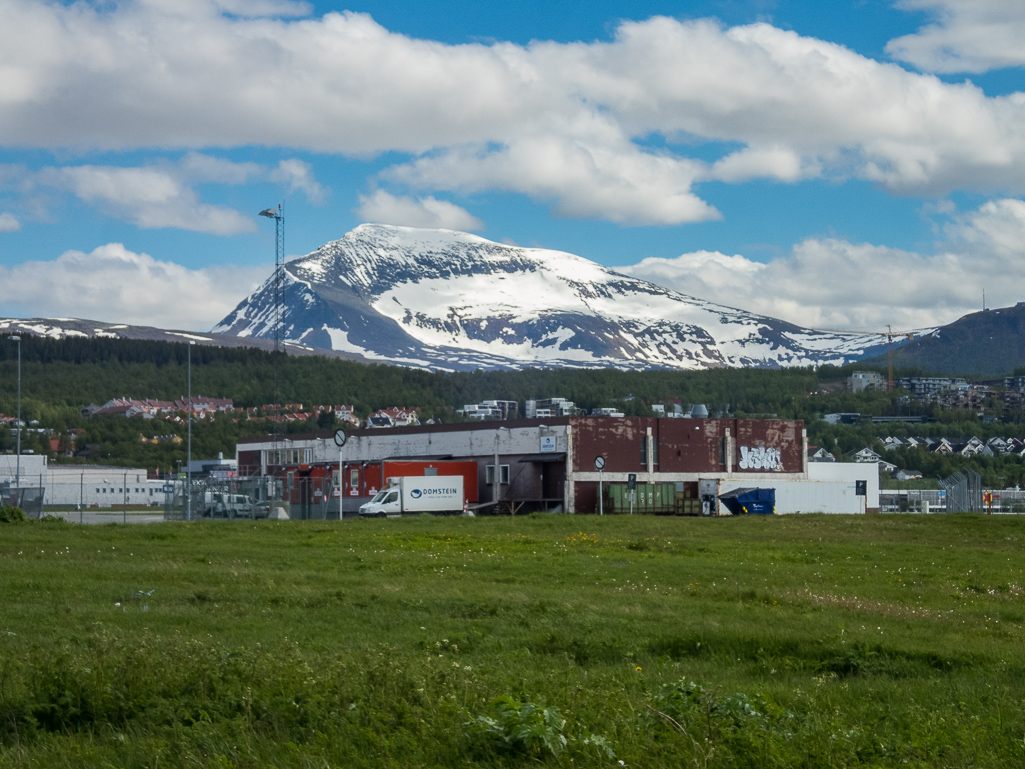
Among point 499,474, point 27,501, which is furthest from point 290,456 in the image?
point 27,501

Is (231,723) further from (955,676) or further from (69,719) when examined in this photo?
(955,676)

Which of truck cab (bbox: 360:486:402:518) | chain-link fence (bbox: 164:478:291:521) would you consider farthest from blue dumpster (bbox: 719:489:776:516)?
chain-link fence (bbox: 164:478:291:521)

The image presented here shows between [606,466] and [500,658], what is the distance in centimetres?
5587

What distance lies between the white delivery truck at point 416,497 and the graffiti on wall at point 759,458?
21.1m

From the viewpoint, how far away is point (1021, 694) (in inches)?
401

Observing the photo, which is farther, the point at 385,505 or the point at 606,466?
the point at 606,466

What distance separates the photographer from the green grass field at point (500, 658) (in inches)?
285

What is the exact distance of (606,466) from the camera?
67.1m

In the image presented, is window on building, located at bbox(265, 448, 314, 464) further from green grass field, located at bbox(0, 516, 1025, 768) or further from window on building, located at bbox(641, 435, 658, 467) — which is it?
green grass field, located at bbox(0, 516, 1025, 768)

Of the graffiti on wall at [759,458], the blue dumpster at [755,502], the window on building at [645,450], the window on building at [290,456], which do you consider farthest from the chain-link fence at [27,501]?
the graffiti on wall at [759,458]

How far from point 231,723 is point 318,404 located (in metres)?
184

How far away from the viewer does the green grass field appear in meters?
7.23

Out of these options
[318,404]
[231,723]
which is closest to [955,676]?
[231,723]

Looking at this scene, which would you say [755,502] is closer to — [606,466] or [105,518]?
[606,466]
